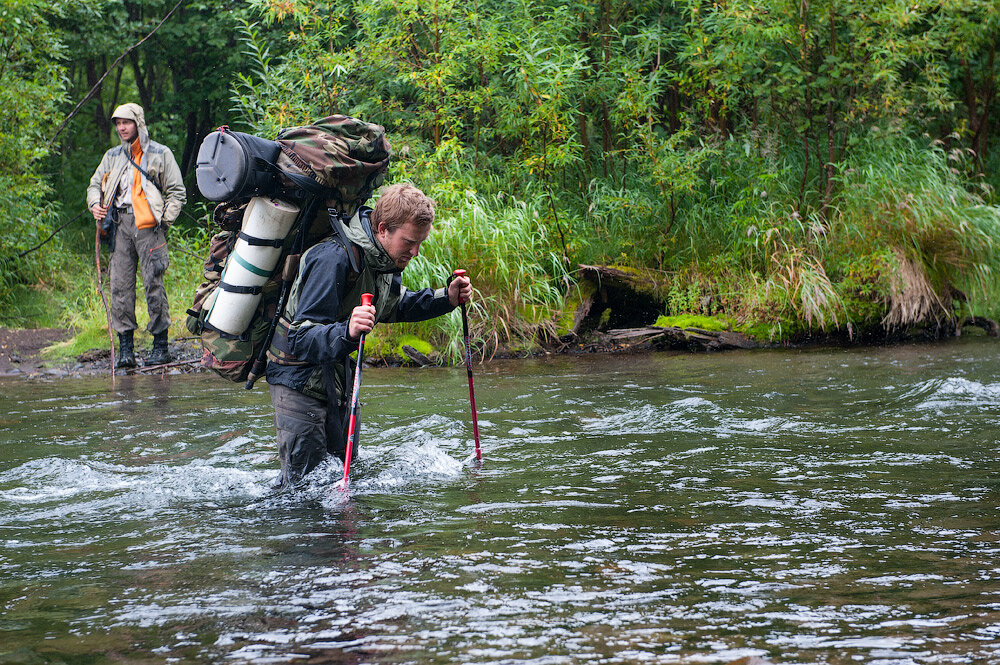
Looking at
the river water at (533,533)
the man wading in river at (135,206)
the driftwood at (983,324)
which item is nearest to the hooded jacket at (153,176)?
the man wading in river at (135,206)

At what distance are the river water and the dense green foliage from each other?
3.21 metres

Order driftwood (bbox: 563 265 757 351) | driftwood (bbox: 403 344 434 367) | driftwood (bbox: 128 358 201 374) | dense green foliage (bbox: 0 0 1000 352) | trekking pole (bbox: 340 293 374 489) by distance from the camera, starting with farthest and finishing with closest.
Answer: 1. driftwood (bbox: 563 265 757 351)
2. dense green foliage (bbox: 0 0 1000 352)
3. driftwood (bbox: 403 344 434 367)
4. driftwood (bbox: 128 358 201 374)
5. trekking pole (bbox: 340 293 374 489)

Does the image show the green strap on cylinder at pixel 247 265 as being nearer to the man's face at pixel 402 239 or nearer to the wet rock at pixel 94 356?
the man's face at pixel 402 239

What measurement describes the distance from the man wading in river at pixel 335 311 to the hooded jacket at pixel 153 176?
18.9ft

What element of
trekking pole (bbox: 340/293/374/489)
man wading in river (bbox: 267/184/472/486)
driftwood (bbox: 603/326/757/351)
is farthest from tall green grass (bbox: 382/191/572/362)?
trekking pole (bbox: 340/293/374/489)

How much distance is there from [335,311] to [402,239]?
48 cm

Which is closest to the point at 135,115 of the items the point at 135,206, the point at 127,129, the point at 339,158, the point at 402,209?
the point at 127,129

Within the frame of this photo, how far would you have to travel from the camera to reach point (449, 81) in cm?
1273

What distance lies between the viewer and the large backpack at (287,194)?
184 inches

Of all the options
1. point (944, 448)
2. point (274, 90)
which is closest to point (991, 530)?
point (944, 448)

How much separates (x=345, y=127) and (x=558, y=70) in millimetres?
7277

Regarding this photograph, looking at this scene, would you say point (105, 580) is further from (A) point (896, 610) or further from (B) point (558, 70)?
(B) point (558, 70)

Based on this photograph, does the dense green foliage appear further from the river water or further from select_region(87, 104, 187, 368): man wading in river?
the river water

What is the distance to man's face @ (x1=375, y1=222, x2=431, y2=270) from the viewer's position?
474 centimetres
